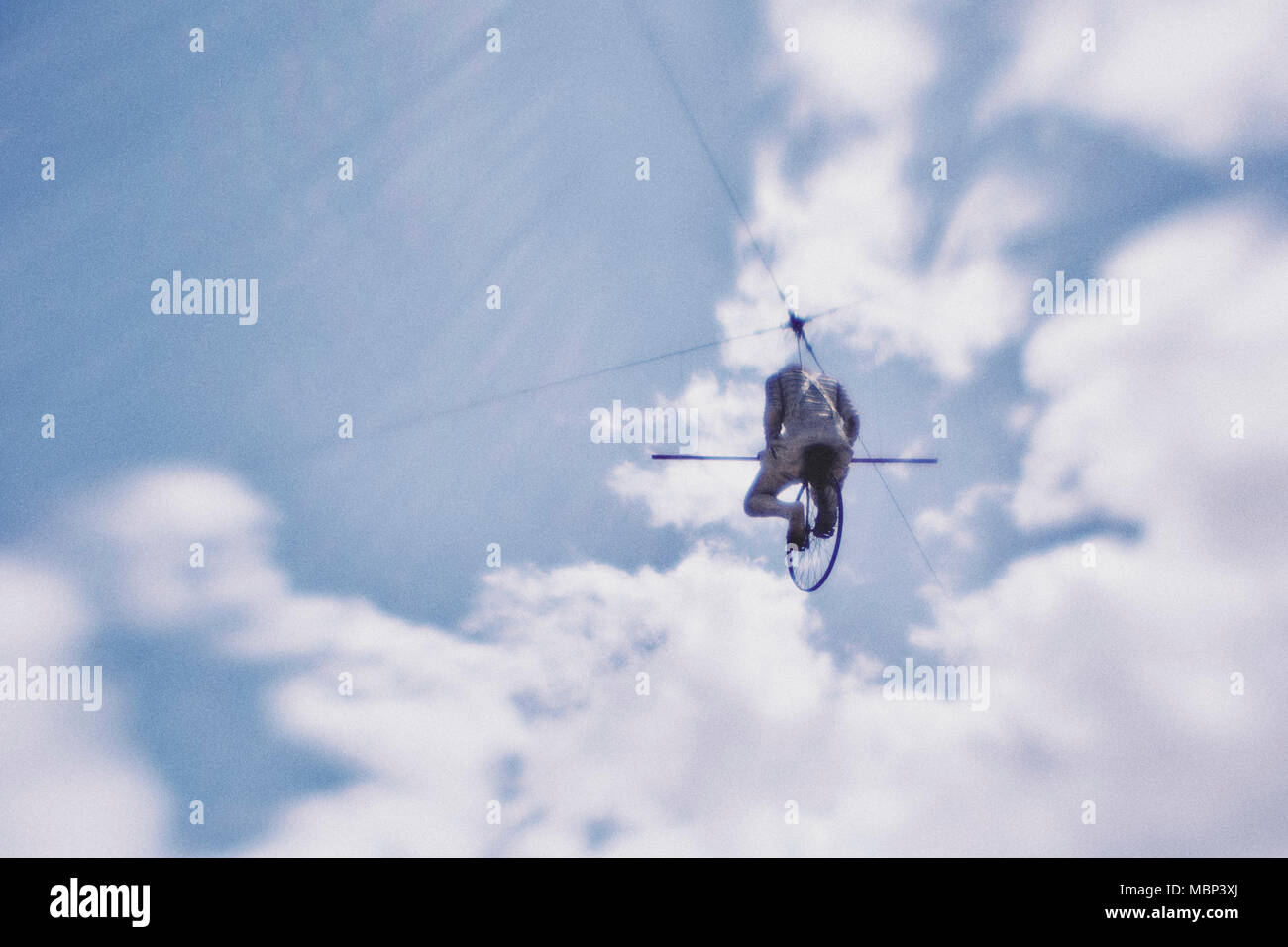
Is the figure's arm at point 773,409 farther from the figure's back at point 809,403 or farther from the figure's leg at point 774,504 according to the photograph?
the figure's leg at point 774,504

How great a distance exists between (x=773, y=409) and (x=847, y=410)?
1.04 m

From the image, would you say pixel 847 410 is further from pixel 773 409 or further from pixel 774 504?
pixel 774 504

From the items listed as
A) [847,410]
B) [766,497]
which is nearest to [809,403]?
[847,410]

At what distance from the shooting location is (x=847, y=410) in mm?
10336

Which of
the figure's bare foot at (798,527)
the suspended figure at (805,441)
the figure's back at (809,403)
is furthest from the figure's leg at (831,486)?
the figure's bare foot at (798,527)

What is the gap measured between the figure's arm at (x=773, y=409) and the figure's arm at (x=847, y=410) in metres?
0.86

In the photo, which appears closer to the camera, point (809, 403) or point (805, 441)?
point (805, 441)

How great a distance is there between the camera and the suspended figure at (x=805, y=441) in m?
9.44
